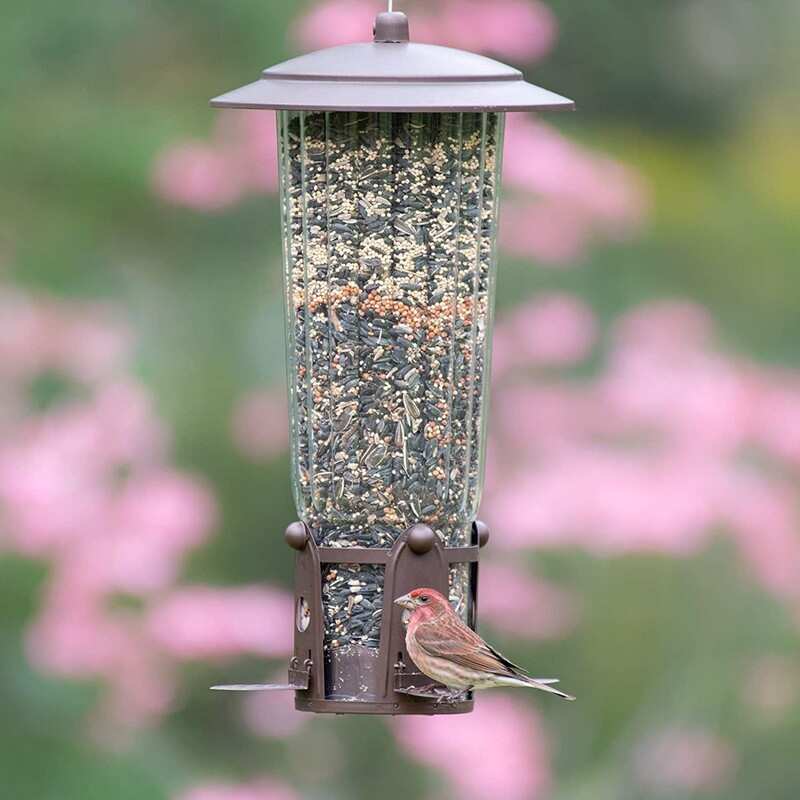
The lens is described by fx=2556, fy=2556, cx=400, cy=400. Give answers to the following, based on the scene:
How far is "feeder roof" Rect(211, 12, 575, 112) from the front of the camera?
444 centimetres

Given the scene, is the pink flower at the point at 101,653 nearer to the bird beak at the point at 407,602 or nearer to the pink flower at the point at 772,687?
the pink flower at the point at 772,687

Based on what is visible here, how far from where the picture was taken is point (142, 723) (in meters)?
7.17

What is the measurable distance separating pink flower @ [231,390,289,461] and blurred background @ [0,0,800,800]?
10 millimetres

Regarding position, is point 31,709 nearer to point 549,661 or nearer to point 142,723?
point 142,723

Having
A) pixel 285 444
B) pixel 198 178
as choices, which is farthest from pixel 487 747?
pixel 198 178

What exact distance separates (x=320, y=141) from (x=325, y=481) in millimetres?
642

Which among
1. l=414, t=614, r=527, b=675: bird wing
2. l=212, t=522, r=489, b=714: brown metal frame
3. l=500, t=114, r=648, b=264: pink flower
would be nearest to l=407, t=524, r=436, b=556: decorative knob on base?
l=212, t=522, r=489, b=714: brown metal frame

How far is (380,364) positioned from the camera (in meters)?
4.77

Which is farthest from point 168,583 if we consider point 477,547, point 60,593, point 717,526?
point 477,547

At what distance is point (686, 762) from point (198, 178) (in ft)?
7.15

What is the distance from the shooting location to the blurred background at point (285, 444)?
7148mm

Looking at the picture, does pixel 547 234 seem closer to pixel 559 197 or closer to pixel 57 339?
pixel 559 197

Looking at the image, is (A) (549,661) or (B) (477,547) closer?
(B) (477,547)

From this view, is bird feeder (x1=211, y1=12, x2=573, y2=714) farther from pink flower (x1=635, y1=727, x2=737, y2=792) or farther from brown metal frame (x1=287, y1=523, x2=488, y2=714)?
pink flower (x1=635, y1=727, x2=737, y2=792)
